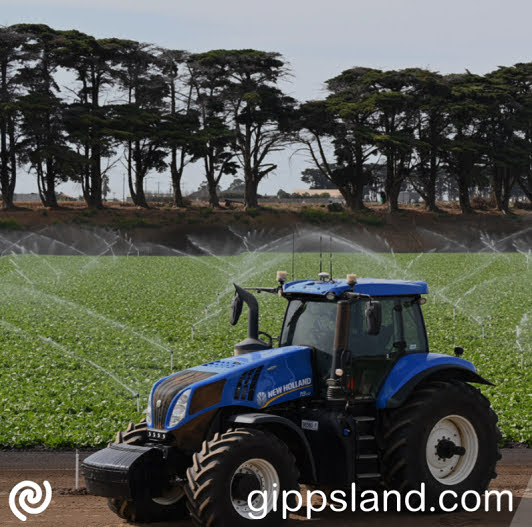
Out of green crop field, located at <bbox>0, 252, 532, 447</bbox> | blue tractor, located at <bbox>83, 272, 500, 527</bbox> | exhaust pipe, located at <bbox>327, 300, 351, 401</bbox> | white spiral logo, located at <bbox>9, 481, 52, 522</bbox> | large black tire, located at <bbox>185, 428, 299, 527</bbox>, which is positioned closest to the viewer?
large black tire, located at <bbox>185, 428, 299, 527</bbox>

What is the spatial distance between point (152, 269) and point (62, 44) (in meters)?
38.8

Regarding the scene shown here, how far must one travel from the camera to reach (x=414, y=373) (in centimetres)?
1033

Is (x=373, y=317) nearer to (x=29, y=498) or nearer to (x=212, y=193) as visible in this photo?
(x=29, y=498)

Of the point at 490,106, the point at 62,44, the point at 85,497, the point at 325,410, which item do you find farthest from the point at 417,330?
the point at 490,106

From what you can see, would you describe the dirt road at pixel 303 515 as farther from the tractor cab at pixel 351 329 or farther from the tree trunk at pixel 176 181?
the tree trunk at pixel 176 181

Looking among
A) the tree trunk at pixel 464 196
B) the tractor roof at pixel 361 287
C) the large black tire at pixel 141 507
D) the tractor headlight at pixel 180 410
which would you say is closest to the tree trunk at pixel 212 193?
the tree trunk at pixel 464 196

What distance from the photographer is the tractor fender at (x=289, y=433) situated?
9226 millimetres

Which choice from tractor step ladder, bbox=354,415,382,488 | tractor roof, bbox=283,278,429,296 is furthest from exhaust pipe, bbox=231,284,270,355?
tractor step ladder, bbox=354,415,382,488

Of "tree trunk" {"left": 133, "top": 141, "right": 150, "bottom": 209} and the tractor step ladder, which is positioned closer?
the tractor step ladder

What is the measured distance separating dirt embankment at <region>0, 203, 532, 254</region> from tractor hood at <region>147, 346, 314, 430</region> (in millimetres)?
77879

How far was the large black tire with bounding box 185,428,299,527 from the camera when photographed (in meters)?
8.73

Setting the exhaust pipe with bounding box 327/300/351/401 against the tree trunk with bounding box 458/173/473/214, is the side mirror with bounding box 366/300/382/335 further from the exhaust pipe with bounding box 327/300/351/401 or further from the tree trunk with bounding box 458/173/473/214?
the tree trunk with bounding box 458/173/473/214

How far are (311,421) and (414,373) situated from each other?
138cm

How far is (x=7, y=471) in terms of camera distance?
12891mm
